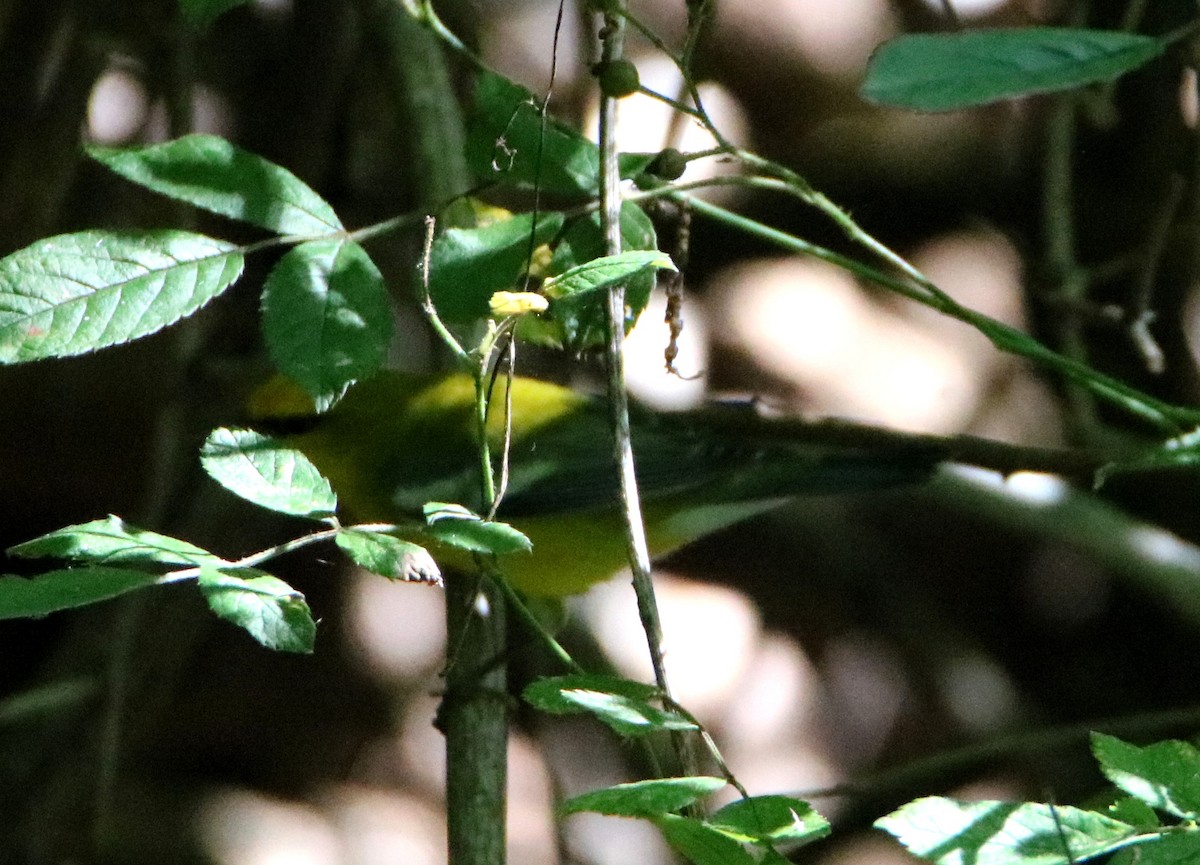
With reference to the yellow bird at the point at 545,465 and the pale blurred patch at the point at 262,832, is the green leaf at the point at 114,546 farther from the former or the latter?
the pale blurred patch at the point at 262,832

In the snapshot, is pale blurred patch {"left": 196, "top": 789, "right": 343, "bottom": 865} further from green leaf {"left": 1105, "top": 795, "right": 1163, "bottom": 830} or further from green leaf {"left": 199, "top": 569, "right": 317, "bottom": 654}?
green leaf {"left": 1105, "top": 795, "right": 1163, "bottom": 830}

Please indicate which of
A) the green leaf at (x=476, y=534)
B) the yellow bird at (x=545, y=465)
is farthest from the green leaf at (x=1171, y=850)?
the yellow bird at (x=545, y=465)

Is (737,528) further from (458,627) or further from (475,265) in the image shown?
(475,265)

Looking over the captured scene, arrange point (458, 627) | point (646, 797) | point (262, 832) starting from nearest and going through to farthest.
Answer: point (646, 797), point (458, 627), point (262, 832)

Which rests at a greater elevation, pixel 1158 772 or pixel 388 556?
pixel 388 556

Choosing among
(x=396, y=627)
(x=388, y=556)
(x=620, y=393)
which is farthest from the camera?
(x=396, y=627)

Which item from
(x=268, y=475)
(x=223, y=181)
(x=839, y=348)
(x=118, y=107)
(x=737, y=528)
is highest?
(x=118, y=107)

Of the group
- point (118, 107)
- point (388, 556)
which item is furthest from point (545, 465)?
point (388, 556)
